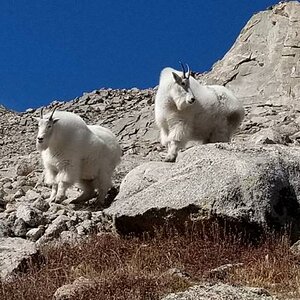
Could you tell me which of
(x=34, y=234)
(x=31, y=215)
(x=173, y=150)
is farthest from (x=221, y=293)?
(x=173, y=150)

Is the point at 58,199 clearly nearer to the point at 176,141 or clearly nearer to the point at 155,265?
the point at 176,141

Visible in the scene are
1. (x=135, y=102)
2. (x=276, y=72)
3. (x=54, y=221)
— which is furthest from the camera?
(x=135, y=102)

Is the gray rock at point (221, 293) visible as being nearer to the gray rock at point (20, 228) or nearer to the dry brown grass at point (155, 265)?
the dry brown grass at point (155, 265)

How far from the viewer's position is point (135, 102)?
3453 cm

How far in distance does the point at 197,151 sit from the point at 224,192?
1.33m

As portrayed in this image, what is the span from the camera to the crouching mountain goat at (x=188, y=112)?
14977mm

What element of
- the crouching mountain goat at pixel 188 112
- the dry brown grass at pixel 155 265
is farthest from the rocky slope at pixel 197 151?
the crouching mountain goat at pixel 188 112

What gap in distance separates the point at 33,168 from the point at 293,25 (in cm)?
1388

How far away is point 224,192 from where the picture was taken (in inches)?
403

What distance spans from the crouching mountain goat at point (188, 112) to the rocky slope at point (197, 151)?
919 millimetres

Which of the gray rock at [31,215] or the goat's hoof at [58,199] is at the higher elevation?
the goat's hoof at [58,199]

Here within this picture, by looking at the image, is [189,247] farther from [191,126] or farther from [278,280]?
[191,126]

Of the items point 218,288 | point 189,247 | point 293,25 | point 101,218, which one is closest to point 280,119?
point 293,25

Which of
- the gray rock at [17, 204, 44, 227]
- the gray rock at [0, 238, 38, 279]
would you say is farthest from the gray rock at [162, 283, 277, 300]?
the gray rock at [17, 204, 44, 227]
